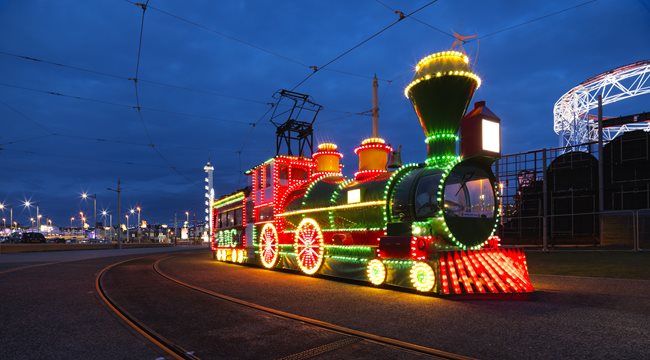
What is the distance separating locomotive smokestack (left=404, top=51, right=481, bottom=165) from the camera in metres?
8.70

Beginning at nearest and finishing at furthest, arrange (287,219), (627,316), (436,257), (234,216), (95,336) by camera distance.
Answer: (95,336), (627,316), (436,257), (287,219), (234,216)

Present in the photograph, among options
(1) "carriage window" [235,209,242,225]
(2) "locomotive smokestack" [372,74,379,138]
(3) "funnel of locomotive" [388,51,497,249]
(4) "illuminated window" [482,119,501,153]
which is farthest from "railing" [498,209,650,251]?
(1) "carriage window" [235,209,242,225]

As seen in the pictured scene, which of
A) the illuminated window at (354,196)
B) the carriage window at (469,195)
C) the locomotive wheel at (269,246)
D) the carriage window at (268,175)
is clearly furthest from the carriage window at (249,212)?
the carriage window at (469,195)

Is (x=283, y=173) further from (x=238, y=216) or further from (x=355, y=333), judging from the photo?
(x=355, y=333)

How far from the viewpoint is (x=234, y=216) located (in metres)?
18.8

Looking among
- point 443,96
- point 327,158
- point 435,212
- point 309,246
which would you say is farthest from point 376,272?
point 327,158

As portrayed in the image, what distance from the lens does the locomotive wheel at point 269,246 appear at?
45.9 ft

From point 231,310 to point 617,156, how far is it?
22.8m

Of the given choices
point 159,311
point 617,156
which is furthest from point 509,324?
point 617,156

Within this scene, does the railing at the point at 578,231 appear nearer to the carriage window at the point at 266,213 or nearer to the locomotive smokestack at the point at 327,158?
the locomotive smokestack at the point at 327,158

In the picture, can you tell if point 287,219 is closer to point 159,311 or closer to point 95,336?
point 159,311

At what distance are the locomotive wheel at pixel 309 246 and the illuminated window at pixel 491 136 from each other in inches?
213

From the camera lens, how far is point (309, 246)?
12.1 metres

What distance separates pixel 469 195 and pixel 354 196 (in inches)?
117
